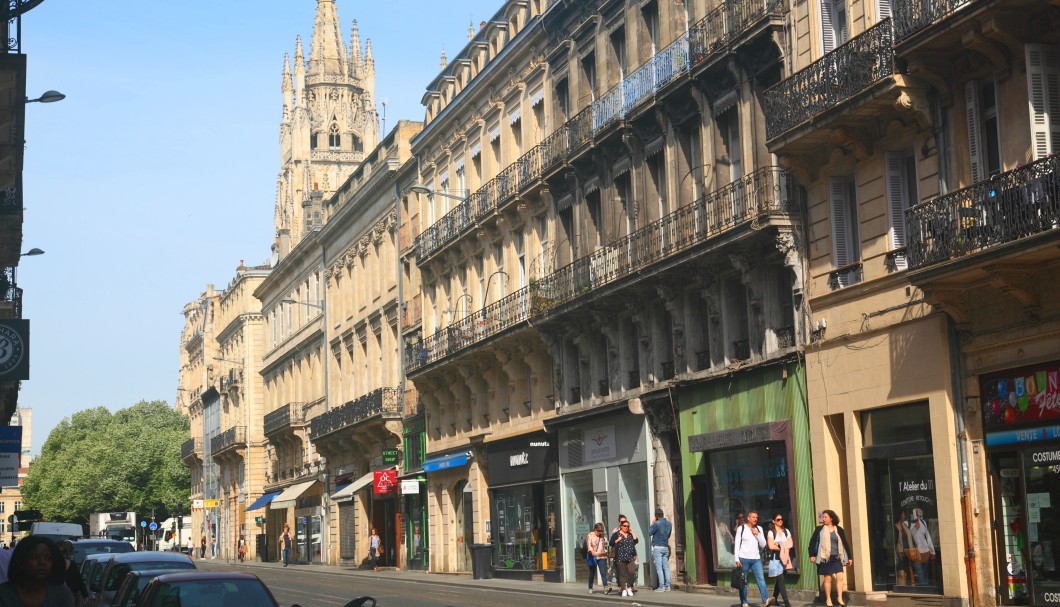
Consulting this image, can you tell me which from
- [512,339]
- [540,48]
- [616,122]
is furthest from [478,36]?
[616,122]

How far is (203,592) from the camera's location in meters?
14.3

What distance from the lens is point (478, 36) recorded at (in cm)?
4900

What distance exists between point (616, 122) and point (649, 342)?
529 cm

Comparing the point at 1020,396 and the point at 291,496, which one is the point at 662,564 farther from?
the point at 291,496

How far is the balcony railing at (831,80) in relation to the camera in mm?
23953

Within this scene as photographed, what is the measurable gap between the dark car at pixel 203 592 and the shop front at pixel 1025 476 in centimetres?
1186

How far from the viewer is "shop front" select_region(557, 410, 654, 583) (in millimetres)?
34844

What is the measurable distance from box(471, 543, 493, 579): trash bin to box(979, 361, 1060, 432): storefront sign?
2375 centimetres

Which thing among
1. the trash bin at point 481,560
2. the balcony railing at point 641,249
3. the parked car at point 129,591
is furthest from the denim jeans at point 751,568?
the trash bin at point 481,560


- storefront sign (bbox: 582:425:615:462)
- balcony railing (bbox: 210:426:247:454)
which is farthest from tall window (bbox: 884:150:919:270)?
balcony railing (bbox: 210:426:247:454)

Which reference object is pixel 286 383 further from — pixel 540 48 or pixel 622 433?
pixel 622 433

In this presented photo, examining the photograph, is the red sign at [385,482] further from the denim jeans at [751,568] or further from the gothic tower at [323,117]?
the gothic tower at [323,117]

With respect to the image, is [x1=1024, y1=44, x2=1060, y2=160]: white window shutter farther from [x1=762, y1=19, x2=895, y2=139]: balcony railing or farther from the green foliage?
the green foliage

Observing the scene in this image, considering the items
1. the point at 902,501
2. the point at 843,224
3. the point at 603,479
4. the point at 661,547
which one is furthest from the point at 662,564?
the point at 843,224
